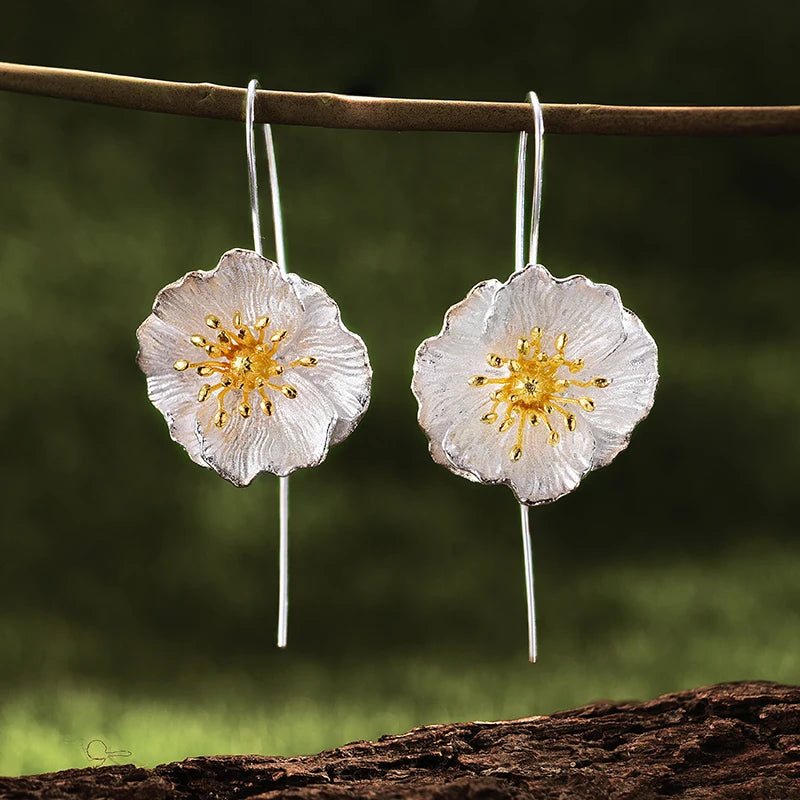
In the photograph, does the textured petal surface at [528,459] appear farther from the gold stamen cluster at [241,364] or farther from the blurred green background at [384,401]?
the blurred green background at [384,401]

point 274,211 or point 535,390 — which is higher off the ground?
point 274,211

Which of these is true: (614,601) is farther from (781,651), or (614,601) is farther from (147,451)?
(147,451)

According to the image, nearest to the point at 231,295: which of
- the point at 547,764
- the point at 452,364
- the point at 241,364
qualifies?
the point at 241,364

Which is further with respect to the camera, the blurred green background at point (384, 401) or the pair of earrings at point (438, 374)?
the blurred green background at point (384, 401)

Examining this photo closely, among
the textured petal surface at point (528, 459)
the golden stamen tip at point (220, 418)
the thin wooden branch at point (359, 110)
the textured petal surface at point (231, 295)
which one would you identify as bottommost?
the textured petal surface at point (528, 459)

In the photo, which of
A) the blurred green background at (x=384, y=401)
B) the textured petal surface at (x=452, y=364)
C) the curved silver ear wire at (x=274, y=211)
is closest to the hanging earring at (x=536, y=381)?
the textured petal surface at (x=452, y=364)

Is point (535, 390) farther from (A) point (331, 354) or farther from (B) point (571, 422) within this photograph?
(A) point (331, 354)

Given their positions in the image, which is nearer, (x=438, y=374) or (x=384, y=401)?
(x=438, y=374)
